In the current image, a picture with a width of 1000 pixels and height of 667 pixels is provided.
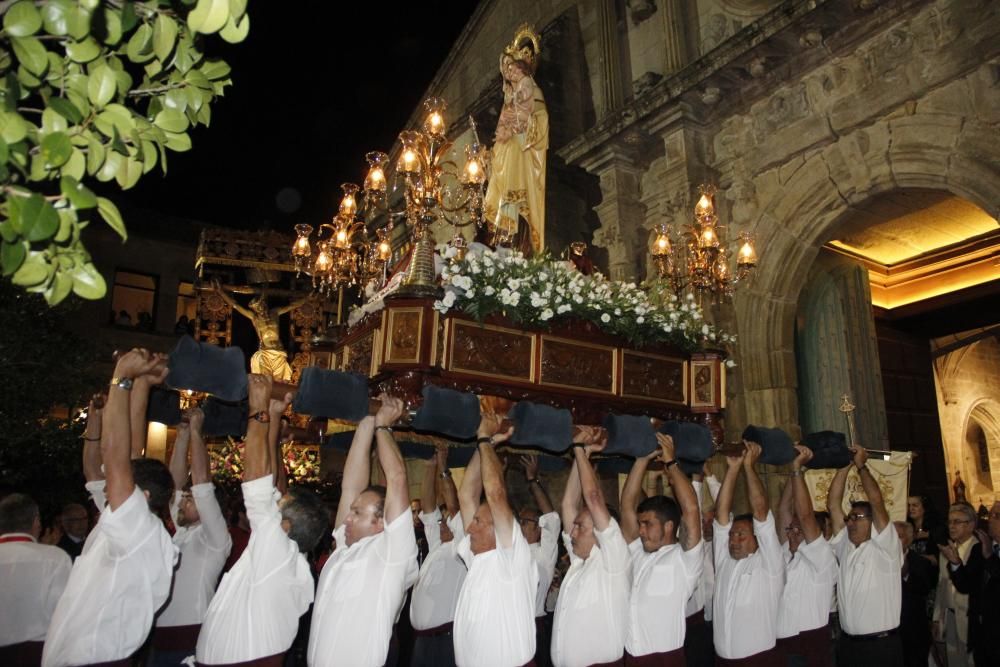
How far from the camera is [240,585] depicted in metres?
3.41

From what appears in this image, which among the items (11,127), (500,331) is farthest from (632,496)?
(11,127)

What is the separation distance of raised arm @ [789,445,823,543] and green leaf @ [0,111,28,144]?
498 centimetres

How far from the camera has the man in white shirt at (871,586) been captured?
545 cm

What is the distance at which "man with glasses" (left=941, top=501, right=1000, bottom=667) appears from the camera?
5.73 m

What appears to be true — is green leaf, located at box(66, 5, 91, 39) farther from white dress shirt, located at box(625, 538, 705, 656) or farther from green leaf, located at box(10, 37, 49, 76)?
white dress shirt, located at box(625, 538, 705, 656)

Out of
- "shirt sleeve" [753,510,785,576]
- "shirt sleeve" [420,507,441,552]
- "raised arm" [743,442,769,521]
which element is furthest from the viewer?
"shirt sleeve" [420,507,441,552]

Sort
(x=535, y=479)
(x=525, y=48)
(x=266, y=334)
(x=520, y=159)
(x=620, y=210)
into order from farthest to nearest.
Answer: (x=266, y=334) < (x=620, y=210) < (x=525, y=48) < (x=520, y=159) < (x=535, y=479)

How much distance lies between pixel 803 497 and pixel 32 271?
16.5 ft

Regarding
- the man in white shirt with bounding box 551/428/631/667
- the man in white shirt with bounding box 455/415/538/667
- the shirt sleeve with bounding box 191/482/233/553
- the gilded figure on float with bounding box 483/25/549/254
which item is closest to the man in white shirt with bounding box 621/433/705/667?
the man in white shirt with bounding box 551/428/631/667

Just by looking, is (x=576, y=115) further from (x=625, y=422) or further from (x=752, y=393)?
(x=625, y=422)

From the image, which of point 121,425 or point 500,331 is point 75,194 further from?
point 500,331

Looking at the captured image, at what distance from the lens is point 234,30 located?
176 centimetres

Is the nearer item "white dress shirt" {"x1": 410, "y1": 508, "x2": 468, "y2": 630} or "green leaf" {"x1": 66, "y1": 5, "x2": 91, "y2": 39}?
"green leaf" {"x1": 66, "y1": 5, "x2": 91, "y2": 39}

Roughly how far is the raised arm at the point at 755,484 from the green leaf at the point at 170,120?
4136 mm
